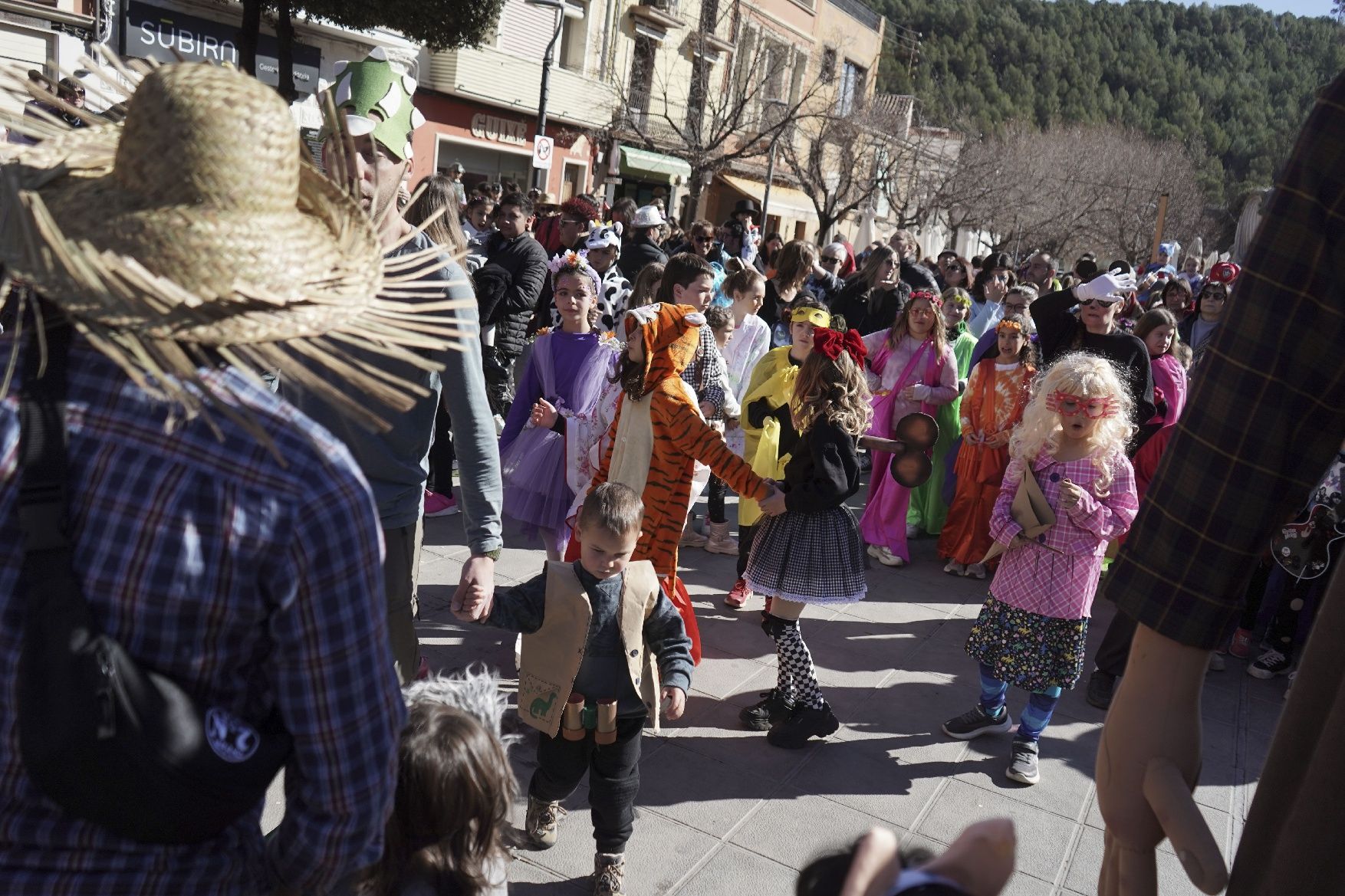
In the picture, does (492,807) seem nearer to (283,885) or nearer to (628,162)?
(283,885)

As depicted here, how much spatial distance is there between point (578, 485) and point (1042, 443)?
2.12 m

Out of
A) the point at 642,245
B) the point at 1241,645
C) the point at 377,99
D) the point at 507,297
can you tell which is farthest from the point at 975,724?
the point at 642,245

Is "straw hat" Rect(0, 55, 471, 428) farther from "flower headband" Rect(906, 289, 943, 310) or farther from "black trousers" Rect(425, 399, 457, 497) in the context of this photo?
"flower headband" Rect(906, 289, 943, 310)

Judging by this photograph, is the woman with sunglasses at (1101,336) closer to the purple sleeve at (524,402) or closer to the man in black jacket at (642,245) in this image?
the purple sleeve at (524,402)

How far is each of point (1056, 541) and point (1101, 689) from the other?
1260 mm

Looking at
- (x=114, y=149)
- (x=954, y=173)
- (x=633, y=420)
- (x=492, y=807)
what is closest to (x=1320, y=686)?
(x=492, y=807)

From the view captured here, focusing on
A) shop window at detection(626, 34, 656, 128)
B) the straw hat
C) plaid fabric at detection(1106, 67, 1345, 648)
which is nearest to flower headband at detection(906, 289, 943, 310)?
plaid fabric at detection(1106, 67, 1345, 648)

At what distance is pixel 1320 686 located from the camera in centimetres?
117

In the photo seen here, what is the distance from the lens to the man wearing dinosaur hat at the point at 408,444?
9.86 feet

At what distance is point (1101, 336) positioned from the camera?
644 centimetres

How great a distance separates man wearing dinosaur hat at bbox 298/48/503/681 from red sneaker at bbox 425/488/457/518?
3665 mm

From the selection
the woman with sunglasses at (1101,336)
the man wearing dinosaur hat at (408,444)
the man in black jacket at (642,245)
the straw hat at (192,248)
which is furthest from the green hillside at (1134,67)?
the straw hat at (192,248)

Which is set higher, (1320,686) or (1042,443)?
(1320,686)

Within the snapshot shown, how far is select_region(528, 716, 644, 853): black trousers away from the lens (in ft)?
10.7
